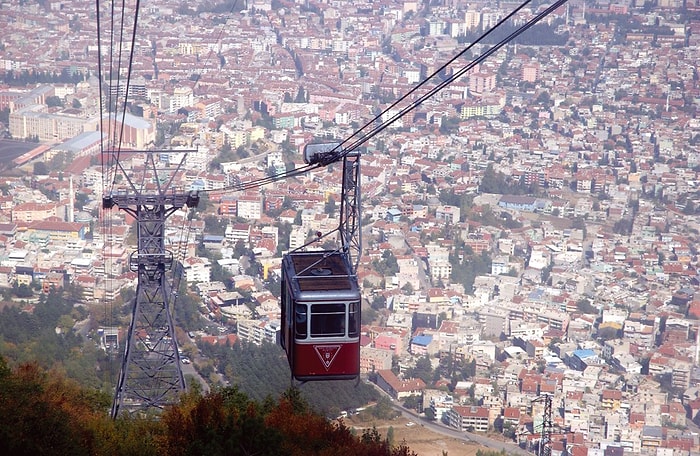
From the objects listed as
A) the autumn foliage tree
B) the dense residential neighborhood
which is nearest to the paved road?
the dense residential neighborhood

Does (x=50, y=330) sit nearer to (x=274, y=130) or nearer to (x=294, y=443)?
(x=294, y=443)

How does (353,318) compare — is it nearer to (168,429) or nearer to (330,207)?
(168,429)

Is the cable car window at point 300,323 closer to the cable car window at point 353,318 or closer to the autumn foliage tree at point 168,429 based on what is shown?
the cable car window at point 353,318

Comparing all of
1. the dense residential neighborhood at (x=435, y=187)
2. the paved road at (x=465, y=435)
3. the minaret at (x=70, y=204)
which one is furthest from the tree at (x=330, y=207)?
the paved road at (x=465, y=435)

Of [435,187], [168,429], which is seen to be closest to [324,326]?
[168,429]

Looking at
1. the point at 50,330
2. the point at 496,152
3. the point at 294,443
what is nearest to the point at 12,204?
the point at 50,330

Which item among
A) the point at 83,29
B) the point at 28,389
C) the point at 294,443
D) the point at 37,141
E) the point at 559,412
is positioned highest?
the point at 83,29
